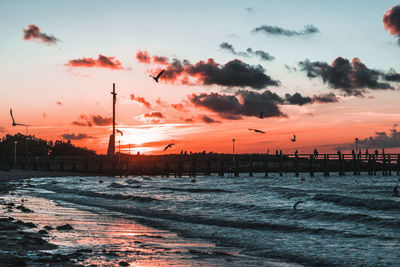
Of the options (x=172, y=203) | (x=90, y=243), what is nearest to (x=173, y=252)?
(x=90, y=243)

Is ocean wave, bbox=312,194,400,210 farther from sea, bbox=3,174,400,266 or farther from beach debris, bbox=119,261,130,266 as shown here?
beach debris, bbox=119,261,130,266

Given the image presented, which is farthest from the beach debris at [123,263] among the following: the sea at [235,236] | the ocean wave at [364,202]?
the ocean wave at [364,202]

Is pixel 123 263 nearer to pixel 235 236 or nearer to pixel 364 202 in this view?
pixel 235 236

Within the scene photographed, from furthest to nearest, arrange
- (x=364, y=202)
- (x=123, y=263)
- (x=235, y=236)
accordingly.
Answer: (x=364, y=202) < (x=235, y=236) < (x=123, y=263)

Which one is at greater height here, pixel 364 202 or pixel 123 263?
pixel 123 263

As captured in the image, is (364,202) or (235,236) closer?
(235,236)

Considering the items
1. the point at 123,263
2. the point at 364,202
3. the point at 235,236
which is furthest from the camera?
the point at 364,202

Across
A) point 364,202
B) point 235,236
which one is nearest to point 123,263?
point 235,236

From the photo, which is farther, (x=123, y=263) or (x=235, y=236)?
(x=235, y=236)

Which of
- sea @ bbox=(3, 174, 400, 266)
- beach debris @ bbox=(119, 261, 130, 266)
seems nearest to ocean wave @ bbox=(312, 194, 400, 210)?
sea @ bbox=(3, 174, 400, 266)

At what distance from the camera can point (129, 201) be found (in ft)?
75.4

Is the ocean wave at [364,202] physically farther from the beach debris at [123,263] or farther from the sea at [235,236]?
the beach debris at [123,263]

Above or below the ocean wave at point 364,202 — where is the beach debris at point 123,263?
above

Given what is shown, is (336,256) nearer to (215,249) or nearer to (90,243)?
(215,249)
